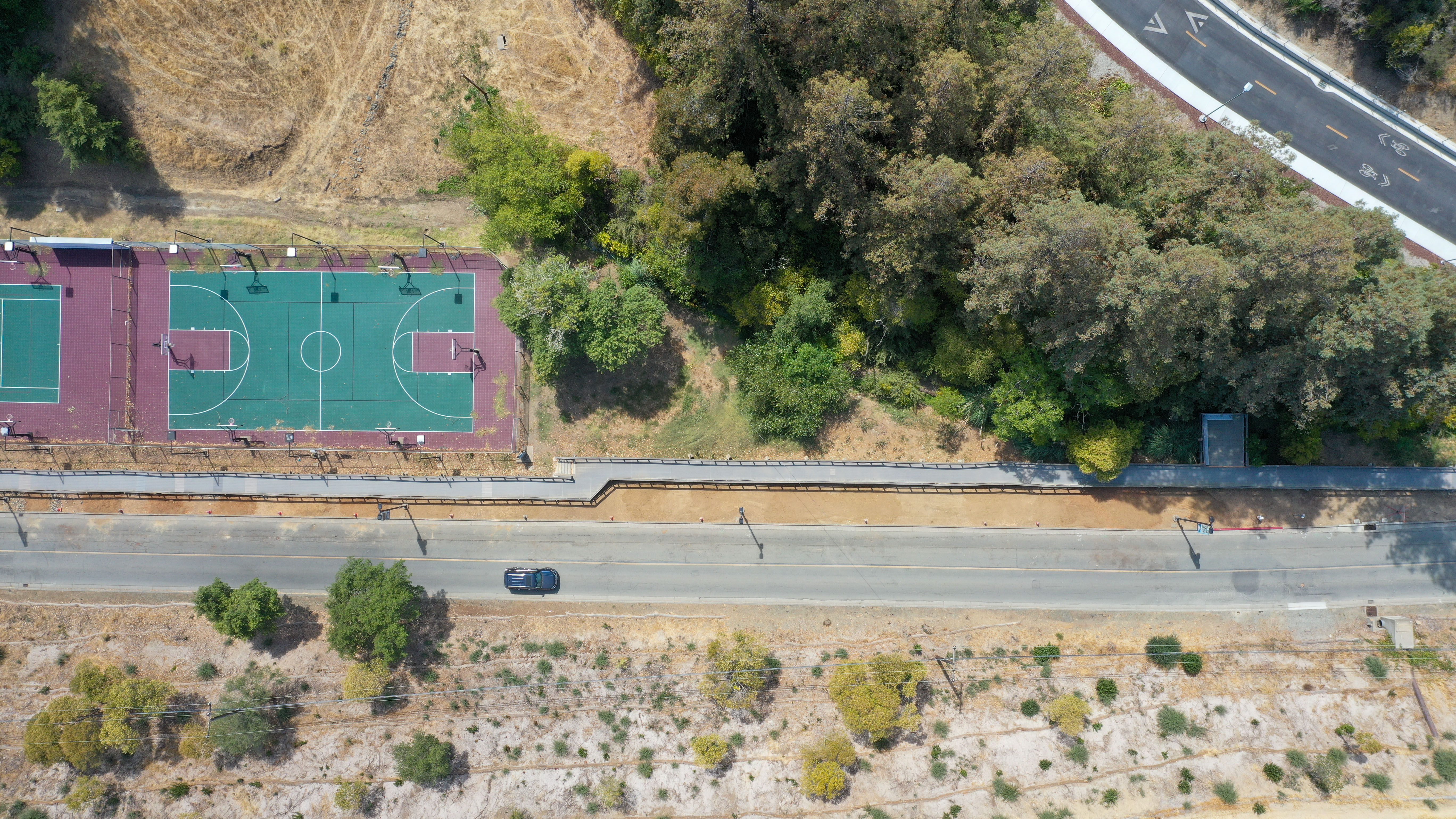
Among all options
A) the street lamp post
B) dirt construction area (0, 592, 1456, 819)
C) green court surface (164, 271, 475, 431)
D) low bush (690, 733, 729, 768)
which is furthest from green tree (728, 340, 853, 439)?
the street lamp post

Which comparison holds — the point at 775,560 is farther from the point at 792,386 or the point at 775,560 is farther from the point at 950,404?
the point at 950,404

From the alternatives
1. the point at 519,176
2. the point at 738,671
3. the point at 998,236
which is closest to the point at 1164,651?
the point at 738,671

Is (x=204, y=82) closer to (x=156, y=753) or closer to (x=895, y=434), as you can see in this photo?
(x=156, y=753)

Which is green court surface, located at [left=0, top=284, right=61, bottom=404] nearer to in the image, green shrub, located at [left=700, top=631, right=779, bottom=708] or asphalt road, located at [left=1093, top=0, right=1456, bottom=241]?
green shrub, located at [left=700, top=631, right=779, bottom=708]

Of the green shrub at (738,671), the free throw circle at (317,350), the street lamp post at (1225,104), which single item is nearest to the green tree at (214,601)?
the free throw circle at (317,350)

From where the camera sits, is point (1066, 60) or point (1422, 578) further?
point (1422, 578)

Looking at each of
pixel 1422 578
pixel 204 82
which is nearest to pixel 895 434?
pixel 1422 578
